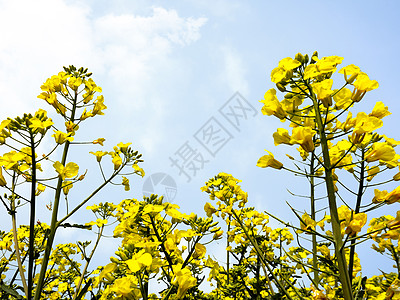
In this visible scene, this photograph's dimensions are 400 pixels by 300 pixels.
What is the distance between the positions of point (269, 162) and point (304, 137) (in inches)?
12.1

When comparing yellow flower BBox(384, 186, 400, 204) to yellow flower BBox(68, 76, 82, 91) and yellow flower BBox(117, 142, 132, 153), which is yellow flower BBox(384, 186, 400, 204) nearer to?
yellow flower BBox(117, 142, 132, 153)

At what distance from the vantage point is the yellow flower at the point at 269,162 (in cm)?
189

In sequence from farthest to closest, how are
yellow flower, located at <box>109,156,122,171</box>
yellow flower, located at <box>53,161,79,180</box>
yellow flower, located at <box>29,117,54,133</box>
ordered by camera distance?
1. yellow flower, located at <box>109,156,122,171</box>
2. yellow flower, located at <box>53,161,79,180</box>
3. yellow flower, located at <box>29,117,54,133</box>

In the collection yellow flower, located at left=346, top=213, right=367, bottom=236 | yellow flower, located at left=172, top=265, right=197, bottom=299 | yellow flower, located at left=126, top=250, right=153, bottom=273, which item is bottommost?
yellow flower, located at left=346, top=213, right=367, bottom=236

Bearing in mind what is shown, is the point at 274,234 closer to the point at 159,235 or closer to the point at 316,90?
the point at 159,235

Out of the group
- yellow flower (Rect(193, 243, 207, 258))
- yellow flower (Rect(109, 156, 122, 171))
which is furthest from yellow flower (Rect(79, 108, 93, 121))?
yellow flower (Rect(193, 243, 207, 258))

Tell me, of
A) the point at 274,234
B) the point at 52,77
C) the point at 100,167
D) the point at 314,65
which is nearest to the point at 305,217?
the point at 314,65

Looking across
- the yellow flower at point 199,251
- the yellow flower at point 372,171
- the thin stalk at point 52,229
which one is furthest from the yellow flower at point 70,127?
the yellow flower at point 372,171

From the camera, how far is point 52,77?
10.4ft

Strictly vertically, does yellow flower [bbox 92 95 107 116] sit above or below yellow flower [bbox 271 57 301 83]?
above

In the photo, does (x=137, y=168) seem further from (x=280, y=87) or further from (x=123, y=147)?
(x=280, y=87)

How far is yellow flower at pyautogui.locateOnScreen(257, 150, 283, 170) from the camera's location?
6.22 feet

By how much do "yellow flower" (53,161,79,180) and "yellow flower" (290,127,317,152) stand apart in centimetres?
187

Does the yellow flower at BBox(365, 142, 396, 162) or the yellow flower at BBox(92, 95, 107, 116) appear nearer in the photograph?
the yellow flower at BBox(365, 142, 396, 162)
